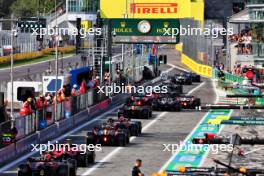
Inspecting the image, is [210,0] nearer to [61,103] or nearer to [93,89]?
[93,89]

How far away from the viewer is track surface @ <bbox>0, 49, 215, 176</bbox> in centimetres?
3881

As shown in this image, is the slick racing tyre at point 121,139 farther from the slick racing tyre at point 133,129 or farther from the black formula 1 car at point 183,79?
the black formula 1 car at point 183,79

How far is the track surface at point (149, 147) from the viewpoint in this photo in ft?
127

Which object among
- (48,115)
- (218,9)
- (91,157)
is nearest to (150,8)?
(218,9)

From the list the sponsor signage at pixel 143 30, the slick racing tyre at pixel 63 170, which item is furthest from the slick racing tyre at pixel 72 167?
the sponsor signage at pixel 143 30

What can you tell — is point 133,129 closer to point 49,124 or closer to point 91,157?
point 49,124

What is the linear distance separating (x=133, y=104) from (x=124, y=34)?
16449 mm

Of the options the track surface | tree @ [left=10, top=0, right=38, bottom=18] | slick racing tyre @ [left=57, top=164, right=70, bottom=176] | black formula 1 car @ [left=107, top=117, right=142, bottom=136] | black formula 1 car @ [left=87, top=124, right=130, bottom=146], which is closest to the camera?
slick racing tyre @ [left=57, top=164, right=70, bottom=176]

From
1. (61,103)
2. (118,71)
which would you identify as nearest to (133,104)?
(61,103)

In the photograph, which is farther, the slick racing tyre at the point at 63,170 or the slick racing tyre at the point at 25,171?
the slick racing tyre at the point at 63,170

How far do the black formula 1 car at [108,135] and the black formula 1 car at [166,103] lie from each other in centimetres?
1758

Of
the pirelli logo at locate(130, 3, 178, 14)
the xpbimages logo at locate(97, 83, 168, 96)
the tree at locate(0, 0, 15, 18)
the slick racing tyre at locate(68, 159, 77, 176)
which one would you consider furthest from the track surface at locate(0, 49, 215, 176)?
the tree at locate(0, 0, 15, 18)

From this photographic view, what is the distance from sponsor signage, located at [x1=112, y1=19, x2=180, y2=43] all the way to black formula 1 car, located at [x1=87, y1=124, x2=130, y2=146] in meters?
28.7

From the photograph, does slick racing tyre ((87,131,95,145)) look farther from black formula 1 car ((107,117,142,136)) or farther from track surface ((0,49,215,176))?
black formula 1 car ((107,117,142,136))
